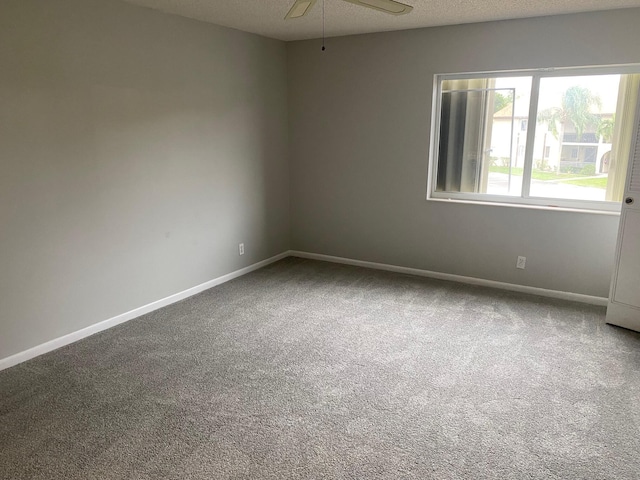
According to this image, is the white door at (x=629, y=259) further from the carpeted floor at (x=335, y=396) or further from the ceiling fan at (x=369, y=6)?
the ceiling fan at (x=369, y=6)

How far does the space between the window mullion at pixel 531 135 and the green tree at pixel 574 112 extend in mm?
73

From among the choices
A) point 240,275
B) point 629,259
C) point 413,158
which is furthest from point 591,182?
point 240,275

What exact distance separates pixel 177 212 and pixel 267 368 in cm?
174

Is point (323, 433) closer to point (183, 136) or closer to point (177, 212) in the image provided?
point (177, 212)

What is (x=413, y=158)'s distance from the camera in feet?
14.8

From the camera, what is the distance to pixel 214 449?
2135mm

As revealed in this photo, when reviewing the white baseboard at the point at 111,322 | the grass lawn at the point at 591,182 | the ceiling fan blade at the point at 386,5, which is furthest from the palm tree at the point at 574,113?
the white baseboard at the point at 111,322

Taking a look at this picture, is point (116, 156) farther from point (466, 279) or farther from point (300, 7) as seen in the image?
point (466, 279)

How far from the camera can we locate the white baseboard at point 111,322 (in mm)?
2936

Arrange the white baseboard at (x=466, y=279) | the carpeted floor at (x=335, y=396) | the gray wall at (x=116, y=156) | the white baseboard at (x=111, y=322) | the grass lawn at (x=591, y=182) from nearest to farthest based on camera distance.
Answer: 1. the carpeted floor at (x=335, y=396)
2. the gray wall at (x=116, y=156)
3. the white baseboard at (x=111, y=322)
4. the grass lawn at (x=591, y=182)
5. the white baseboard at (x=466, y=279)

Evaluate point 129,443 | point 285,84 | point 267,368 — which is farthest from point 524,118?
point 129,443

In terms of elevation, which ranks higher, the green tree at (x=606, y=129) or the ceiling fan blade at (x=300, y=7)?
the ceiling fan blade at (x=300, y=7)

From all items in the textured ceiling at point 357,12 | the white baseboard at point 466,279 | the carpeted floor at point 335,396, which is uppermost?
the textured ceiling at point 357,12

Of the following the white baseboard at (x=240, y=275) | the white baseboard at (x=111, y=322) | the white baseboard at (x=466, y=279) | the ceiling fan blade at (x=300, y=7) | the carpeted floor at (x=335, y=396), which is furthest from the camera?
the white baseboard at (x=466, y=279)
